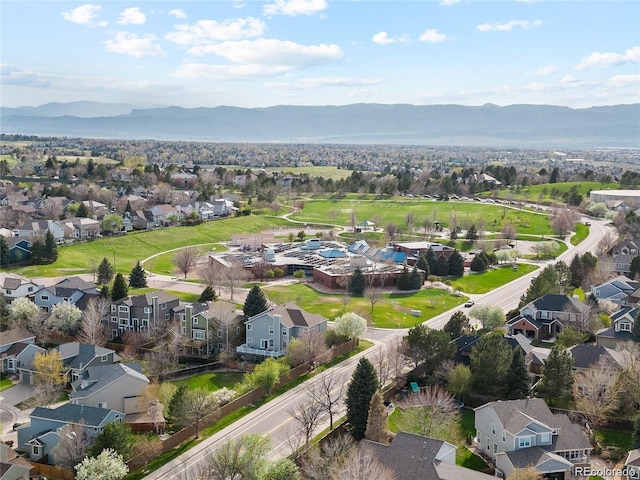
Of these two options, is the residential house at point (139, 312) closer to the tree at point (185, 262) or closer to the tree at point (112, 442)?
the tree at point (185, 262)

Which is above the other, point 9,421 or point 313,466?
point 313,466

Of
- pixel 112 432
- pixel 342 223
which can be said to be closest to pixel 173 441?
pixel 112 432

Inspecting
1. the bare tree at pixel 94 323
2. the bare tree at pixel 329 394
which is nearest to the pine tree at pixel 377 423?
the bare tree at pixel 329 394

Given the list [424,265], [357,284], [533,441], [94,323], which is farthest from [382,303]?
[533,441]

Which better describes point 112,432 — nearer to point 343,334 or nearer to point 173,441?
point 173,441

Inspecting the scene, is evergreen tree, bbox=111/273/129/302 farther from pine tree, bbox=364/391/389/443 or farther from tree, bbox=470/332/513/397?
tree, bbox=470/332/513/397

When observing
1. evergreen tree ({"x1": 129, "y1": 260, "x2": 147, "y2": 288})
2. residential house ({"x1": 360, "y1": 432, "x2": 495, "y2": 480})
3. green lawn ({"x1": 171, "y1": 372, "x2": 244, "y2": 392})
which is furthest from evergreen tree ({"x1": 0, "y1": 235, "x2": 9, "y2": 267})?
residential house ({"x1": 360, "y1": 432, "x2": 495, "y2": 480})
